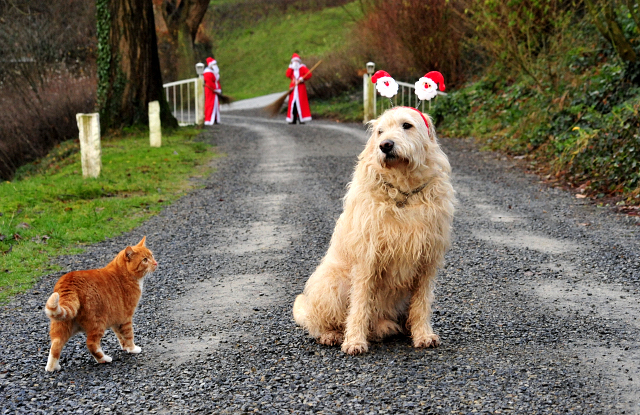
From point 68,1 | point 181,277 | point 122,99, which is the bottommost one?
point 181,277

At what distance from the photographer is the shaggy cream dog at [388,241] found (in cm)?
432

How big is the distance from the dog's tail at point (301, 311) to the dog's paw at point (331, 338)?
0.68ft

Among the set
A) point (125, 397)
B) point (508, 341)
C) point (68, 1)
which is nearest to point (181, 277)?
point (125, 397)

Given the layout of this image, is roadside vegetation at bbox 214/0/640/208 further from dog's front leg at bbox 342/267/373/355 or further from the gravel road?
dog's front leg at bbox 342/267/373/355

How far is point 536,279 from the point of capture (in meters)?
6.28

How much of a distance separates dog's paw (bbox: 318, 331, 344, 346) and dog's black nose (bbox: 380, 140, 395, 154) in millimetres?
1379

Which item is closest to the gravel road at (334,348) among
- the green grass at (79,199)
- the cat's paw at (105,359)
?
the cat's paw at (105,359)

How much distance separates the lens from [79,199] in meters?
10.5

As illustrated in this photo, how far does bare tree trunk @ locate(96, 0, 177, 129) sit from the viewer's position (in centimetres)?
1695

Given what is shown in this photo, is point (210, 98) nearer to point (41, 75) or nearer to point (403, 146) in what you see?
point (41, 75)

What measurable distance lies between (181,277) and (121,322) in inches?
86.2

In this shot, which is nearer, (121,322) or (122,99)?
(121,322)

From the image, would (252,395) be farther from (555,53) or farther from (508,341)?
(555,53)

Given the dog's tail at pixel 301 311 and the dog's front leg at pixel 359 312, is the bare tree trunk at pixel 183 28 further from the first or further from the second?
the dog's front leg at pixel 359 312
